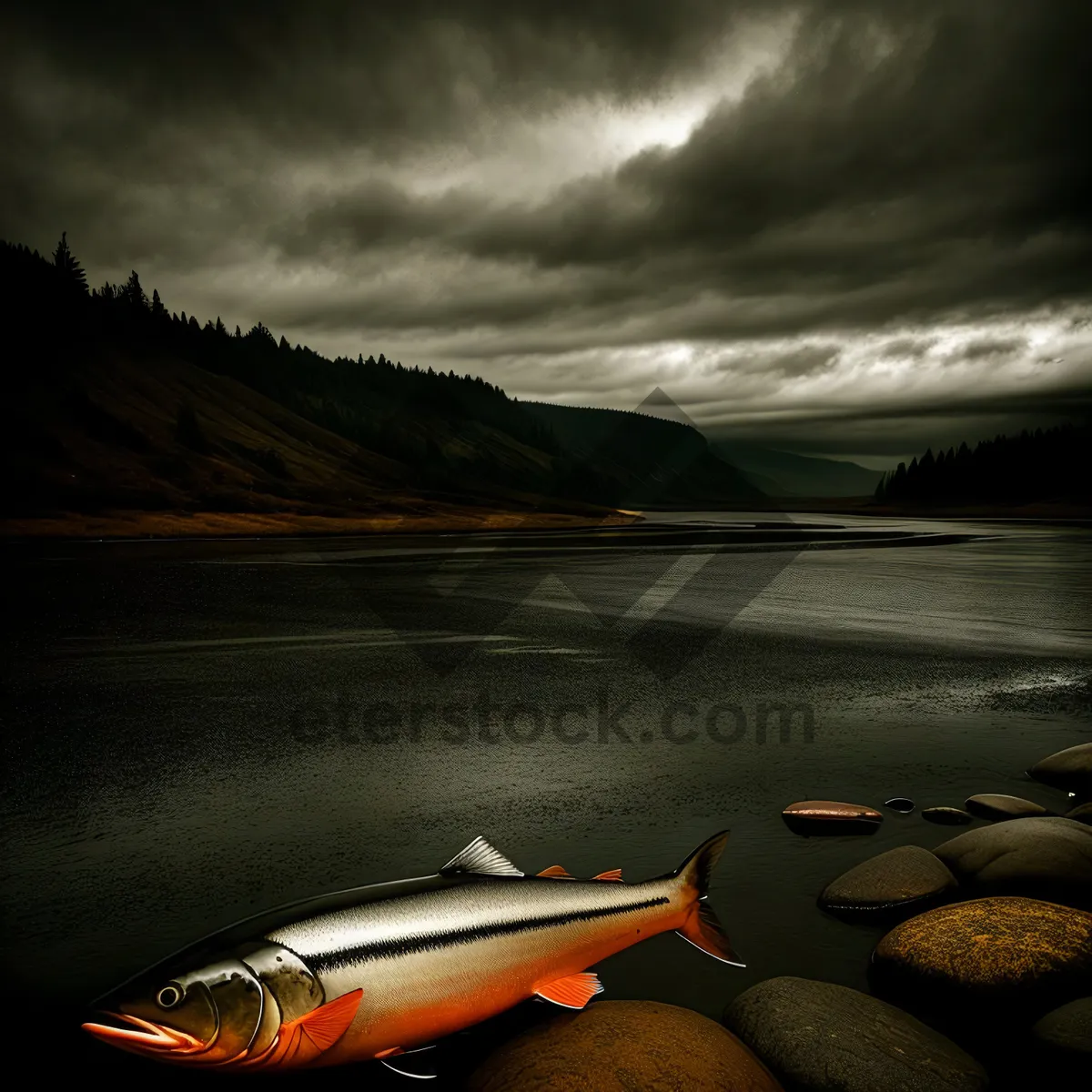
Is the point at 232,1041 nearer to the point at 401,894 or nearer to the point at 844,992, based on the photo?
the point at 401,894

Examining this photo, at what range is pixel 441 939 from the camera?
331 centimetres

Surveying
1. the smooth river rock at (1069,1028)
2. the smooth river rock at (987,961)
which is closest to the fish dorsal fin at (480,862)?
the smooth river rock at (987,961)

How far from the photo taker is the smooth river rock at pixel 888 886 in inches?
209

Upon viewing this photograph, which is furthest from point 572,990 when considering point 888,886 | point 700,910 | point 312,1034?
point 888,886

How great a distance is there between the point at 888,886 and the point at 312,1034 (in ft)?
13.9

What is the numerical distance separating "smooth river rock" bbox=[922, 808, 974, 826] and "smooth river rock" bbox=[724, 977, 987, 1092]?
325cm

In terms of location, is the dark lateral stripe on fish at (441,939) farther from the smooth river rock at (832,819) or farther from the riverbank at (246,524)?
the riverbank at (246,524)

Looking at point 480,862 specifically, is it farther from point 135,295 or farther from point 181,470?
point 135,295

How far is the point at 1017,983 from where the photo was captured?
4.22 meters

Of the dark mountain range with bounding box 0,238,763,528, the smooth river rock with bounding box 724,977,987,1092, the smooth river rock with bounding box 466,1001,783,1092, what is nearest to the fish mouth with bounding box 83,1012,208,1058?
the smooth river rock with bounding box 466,1001,783,1092

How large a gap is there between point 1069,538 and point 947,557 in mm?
31808

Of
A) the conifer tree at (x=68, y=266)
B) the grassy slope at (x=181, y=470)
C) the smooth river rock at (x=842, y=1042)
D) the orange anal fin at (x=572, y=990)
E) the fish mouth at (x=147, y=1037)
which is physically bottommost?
the smooth river rock at (x=842, y=1042)

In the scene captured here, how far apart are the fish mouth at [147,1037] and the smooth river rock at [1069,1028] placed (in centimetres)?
391

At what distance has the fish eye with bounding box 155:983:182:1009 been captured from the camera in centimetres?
271
